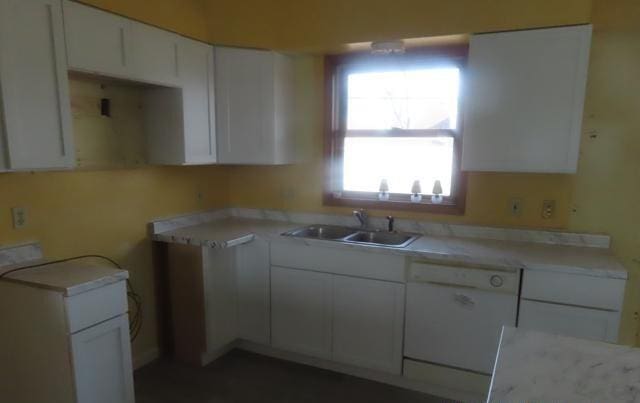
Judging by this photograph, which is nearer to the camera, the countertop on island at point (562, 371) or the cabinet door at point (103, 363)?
the countertop on island at point (562, 371)

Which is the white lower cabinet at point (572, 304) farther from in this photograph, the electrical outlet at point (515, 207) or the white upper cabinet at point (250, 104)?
the white upper cabinet at point (250, 104)

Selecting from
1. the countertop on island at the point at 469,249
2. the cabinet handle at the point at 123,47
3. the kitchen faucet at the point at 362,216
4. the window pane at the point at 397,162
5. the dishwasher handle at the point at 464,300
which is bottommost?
the dishwasher handle at the point at 464,300

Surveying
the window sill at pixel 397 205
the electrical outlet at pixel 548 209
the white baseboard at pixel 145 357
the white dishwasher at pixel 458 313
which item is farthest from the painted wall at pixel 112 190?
the electrical outlet at pixel 548 209

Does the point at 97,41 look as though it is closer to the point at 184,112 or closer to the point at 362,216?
the point at 184,112

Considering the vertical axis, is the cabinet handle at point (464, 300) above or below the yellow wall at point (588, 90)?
below

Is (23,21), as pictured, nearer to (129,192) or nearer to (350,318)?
(129,192)

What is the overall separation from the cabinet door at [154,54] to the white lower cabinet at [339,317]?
145cm

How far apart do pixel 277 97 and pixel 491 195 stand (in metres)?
1.67

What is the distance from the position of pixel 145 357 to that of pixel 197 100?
1.84 metres

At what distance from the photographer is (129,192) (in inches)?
105

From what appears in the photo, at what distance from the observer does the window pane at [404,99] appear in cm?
282

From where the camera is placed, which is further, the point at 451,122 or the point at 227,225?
the point at 227,225

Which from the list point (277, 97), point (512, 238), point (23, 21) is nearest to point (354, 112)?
point (277, 97)

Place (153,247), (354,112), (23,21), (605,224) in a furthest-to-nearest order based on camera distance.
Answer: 1. (354,112)
2. (153,247)
3. (605,224)
4. (23,21)
